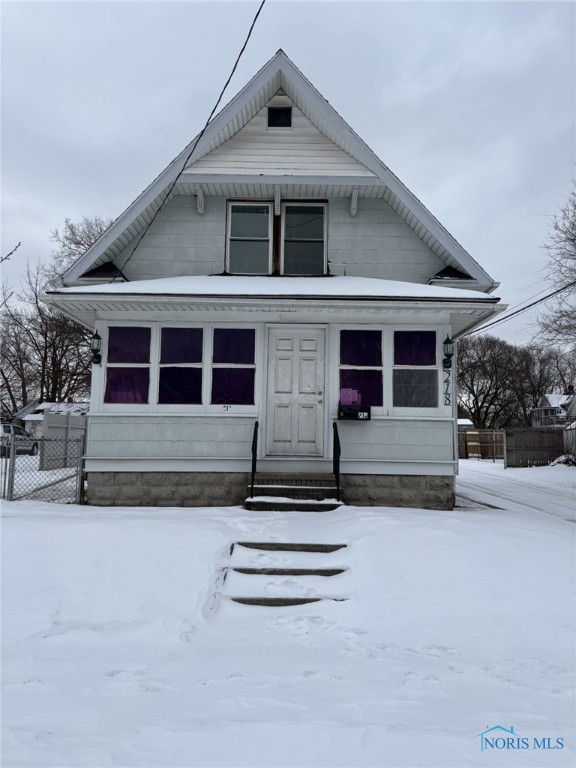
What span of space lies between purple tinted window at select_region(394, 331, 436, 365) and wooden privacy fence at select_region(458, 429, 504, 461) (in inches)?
898

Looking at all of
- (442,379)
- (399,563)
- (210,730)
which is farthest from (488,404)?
(210,730)

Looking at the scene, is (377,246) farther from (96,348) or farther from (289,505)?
(96,348)

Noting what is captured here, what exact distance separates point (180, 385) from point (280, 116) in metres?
5.52

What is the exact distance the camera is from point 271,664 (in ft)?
13.0

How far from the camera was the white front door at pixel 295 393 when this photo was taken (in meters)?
9.36

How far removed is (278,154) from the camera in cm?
1003

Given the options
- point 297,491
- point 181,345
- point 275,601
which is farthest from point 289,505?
point 181,345

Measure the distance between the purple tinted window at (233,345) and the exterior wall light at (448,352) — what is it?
11.1 ft

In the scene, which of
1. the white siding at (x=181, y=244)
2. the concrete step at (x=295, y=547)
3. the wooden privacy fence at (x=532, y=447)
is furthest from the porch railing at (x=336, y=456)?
the wooden privacy fence at (x=532, y=447)

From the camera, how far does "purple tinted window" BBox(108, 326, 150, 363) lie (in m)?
9.41

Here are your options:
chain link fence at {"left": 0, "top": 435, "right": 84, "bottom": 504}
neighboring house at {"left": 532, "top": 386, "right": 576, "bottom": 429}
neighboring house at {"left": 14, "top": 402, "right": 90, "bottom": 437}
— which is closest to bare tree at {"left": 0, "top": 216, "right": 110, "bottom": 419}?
neighboring house at {"left": 14, "top": 402, "right": 90, "bottom": 437}

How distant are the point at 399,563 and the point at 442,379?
432 cm

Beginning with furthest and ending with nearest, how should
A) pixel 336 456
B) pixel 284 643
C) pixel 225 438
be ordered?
pixel 225 438 < pixel 336 456 < pixel 284 643

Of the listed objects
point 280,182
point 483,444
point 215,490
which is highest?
point 280,182
